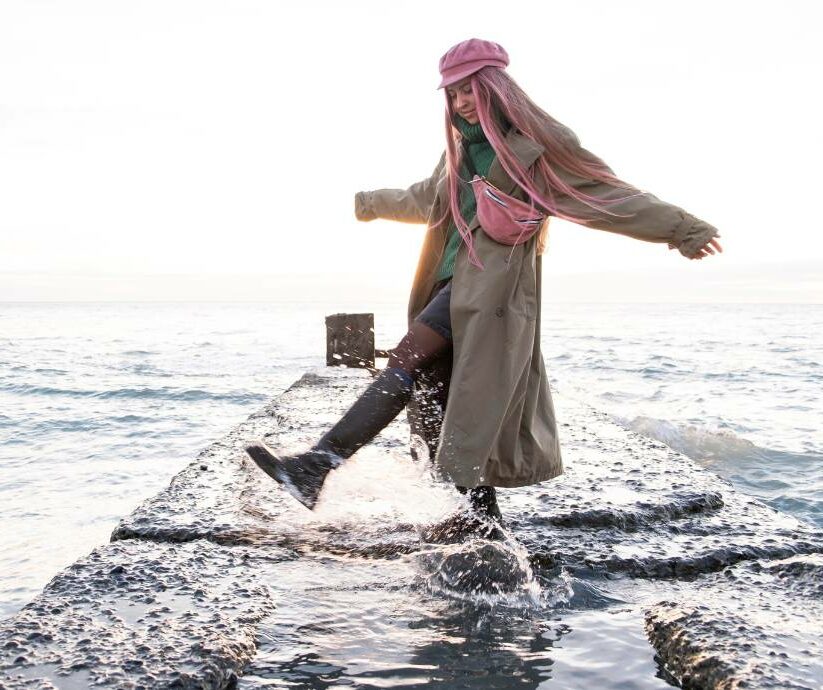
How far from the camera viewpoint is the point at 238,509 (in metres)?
3.26

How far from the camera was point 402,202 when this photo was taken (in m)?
3.26

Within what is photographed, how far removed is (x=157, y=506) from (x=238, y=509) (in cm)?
33

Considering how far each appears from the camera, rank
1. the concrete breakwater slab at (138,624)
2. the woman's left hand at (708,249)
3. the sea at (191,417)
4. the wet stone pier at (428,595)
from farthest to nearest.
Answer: the sea at (191,417), the woman's left hand at (708,249), the wet stone pier at (428,595), the concrete breakwater slab at (138,624)

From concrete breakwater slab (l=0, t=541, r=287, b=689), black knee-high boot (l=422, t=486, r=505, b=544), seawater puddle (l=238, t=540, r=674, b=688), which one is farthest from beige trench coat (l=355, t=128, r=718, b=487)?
concrete breakwater slab (l=0, t=541, r=287, b=689)

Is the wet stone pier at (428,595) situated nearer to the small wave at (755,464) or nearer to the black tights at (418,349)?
the black tights at (418,349)

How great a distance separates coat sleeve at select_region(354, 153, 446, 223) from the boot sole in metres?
1.17

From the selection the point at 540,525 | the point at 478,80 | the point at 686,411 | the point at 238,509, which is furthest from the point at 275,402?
the point at 686,411

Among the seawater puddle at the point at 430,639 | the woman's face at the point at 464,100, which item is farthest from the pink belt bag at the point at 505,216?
the seawater puddle at the point at 430,639

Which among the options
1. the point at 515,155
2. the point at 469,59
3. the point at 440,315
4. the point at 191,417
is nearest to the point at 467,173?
the point at 515,155

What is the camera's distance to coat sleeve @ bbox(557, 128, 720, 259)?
2593mm

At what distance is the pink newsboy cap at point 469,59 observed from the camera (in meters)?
2.65

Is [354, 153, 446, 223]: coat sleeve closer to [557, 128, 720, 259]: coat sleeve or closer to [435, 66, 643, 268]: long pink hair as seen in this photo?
[435, 66, 643, 268]: long pink hair

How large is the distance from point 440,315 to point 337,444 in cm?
59

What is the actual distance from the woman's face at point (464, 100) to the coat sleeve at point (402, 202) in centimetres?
34
